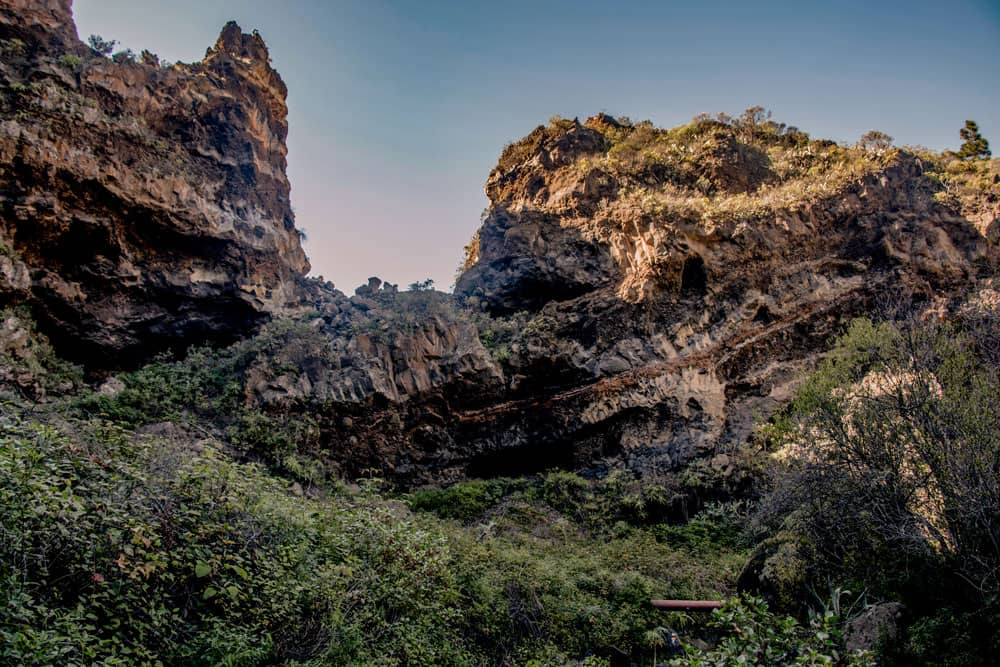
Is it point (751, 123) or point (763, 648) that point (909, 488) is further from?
point (751, 123)

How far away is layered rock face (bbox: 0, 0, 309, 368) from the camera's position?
621 inches

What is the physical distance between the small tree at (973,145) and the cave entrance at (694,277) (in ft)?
55.8

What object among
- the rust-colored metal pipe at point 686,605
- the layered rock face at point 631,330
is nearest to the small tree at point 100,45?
the layered rock face at point 631,330

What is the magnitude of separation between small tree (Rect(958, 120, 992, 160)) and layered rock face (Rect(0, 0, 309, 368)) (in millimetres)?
33234

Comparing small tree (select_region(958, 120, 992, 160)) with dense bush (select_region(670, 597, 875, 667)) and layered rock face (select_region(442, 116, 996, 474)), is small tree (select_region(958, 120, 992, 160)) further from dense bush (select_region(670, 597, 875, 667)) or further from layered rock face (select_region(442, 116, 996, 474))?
dense bush (select_region(670, 597, 875, 667))

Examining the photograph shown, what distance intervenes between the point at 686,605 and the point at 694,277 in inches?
504

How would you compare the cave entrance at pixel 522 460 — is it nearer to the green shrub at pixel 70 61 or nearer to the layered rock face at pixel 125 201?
the layered rock face at pixel 125 201

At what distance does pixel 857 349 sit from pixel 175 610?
13290mm

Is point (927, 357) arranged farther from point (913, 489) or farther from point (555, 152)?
point (555, 152)

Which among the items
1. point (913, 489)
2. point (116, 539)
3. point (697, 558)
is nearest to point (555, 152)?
point (697, 558)

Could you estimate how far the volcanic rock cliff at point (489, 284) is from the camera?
55.2 ft

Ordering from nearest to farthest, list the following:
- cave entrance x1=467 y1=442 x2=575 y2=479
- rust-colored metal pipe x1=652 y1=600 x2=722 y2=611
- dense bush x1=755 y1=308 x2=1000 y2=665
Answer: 1. dense bush x1=755 y1=308 x2=1000 y2=665
2. rust-colored metal pipe x1=652 y1=600 x2=722 y2=611
3. cave entrance x1=467 y1=442 x2=575 y2=479

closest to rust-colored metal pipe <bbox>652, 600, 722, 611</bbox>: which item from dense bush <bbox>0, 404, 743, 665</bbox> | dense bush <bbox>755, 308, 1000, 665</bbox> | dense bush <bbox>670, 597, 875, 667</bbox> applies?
dense bush <bbox>0, 404, 743, 665</bbox>

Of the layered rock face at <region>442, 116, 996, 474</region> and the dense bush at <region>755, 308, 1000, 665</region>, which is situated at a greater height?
the layered rock face at <region>442, 116, 996, 474</region>
